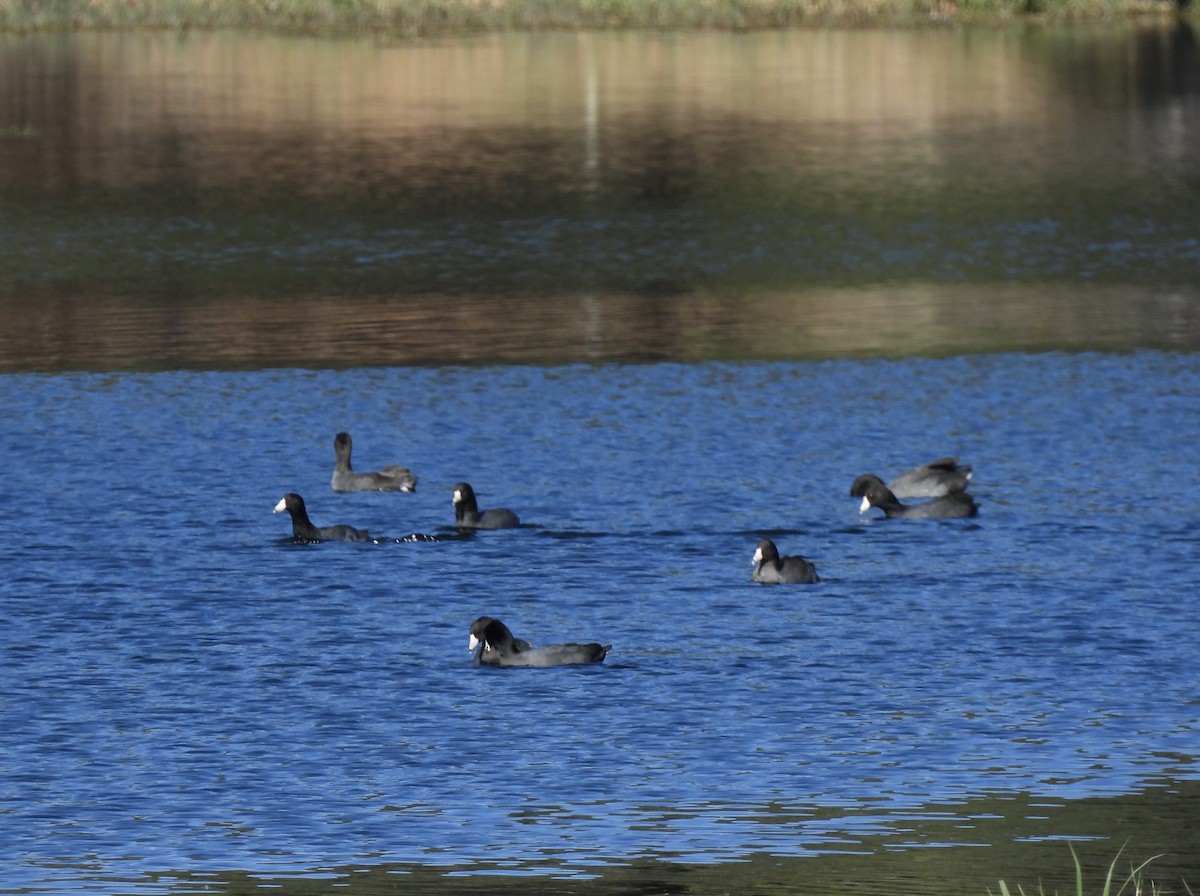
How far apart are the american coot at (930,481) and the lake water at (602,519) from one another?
0.38 m

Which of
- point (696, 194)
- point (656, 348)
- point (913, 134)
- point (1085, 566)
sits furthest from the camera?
point (913, 134)

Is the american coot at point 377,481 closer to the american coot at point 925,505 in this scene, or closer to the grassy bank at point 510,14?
the american coot at point 925,505

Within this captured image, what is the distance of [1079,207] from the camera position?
46094mm

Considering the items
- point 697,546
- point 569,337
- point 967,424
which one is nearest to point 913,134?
point 569,337

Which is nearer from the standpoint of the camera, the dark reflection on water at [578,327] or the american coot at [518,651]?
the american coot at [518,651]

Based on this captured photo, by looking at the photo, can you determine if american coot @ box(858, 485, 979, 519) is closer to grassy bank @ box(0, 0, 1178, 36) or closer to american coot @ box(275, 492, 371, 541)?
american coot @ box(275, 492, 371, 541)

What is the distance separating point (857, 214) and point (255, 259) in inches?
468

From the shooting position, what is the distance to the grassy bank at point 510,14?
89000mm

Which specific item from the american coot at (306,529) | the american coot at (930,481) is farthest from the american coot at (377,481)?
the american coot at (930,481)

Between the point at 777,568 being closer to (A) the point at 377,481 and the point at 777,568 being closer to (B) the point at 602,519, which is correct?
(B) the point at 602,519

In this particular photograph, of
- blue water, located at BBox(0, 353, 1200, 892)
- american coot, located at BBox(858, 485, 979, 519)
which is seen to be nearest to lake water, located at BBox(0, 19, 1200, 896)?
blue water, located at BBox(0, 353, 1200, 892)

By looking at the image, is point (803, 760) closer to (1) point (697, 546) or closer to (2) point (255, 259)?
(1) point (697, 546)

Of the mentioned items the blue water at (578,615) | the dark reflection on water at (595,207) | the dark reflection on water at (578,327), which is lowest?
the blue water at (578,615)

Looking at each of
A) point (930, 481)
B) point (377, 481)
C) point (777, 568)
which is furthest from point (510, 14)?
point (777, 568)
